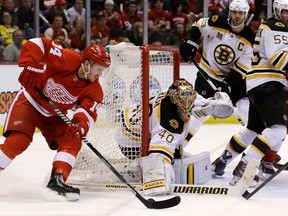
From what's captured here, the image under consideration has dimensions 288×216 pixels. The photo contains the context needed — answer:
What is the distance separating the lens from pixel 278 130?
4.49 m

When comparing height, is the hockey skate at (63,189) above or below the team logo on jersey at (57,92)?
below

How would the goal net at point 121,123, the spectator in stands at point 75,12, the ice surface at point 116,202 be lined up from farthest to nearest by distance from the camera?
the spectator in stands at point 75,12 < the goal net at point 121,123 < the ice surface at point 116,202

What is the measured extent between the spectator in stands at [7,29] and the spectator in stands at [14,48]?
0.11ft

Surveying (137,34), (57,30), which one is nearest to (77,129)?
(57,30)

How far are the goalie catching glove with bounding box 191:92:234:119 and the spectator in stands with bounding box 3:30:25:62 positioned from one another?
275cm

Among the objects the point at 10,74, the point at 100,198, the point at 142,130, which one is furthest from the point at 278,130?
the point at 10,74

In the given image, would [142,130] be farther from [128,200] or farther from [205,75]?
[205,75]

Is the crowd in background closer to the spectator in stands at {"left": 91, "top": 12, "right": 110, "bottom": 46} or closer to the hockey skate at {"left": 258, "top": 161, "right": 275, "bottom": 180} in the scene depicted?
the spectator in stands at {"left": 91, "top": 12, "right": 110, "bottom": 46}

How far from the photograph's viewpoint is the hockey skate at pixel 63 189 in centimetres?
406

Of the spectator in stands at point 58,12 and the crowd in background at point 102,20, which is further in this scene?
the spectator in stands at point 58,12

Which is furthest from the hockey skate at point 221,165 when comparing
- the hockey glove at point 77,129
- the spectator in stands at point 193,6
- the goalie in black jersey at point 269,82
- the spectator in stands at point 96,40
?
the spectator in stands at point 193,6

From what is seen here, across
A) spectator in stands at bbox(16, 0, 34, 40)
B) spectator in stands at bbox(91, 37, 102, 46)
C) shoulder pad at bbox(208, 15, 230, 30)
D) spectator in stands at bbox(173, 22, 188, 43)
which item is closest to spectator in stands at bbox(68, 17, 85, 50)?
spectator in stands at bbox(91, 37, 102, 46)

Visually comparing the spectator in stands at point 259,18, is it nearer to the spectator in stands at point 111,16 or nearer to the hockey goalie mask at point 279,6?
the spectator in stands at point 111,16

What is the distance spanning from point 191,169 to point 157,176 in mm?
335
